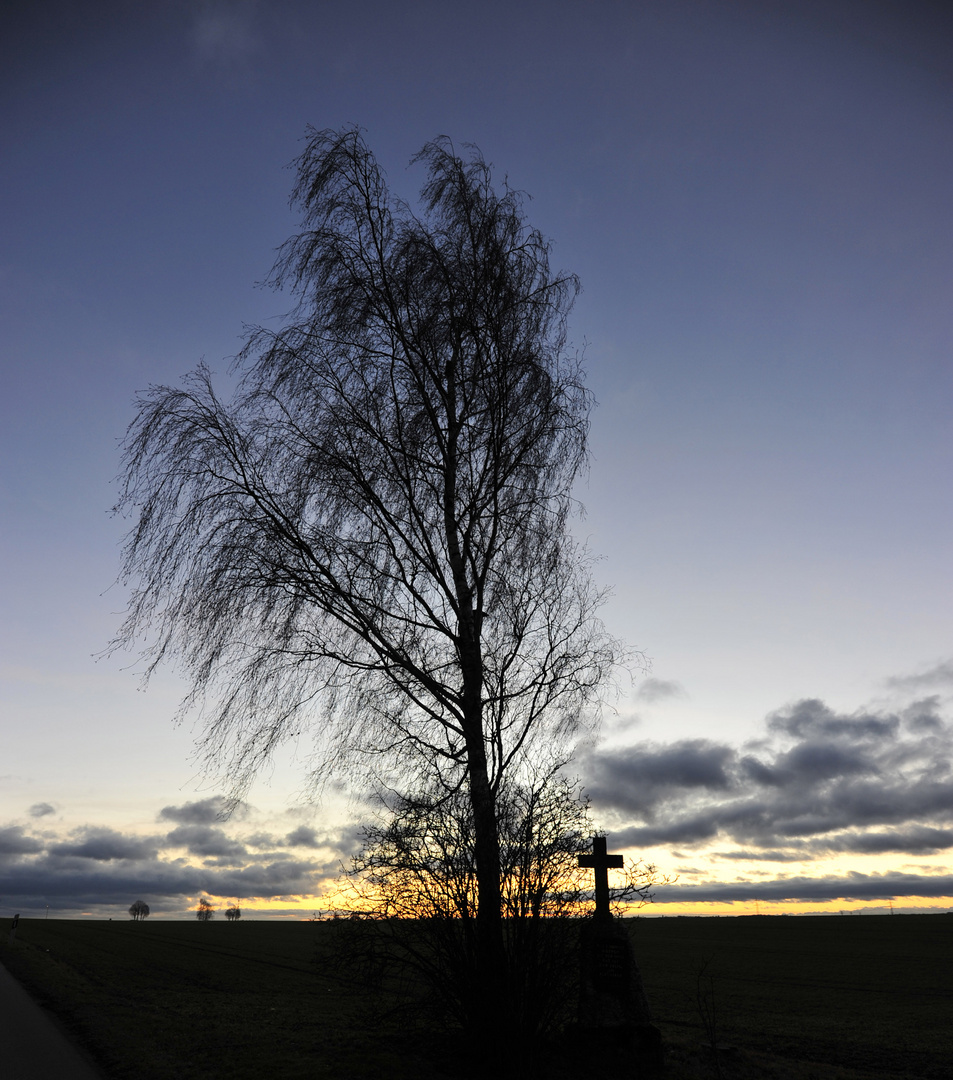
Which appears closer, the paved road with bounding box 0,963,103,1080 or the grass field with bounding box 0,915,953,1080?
the paved road with bounding box 0,963,103,1080

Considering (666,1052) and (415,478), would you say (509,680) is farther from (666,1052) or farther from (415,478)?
(666,1052)

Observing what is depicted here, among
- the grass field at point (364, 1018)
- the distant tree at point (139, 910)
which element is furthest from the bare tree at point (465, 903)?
the distant tree at point (139, 910)

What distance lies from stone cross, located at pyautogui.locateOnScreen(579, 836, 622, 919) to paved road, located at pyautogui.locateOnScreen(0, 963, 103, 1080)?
6.18 meters

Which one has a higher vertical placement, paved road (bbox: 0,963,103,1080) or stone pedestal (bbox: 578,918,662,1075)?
stone pedestal (bbox: 578,918,662,1075)

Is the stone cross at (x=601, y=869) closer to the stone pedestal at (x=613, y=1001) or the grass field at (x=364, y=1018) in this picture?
the stone pedestal at (x=613, y=1001)

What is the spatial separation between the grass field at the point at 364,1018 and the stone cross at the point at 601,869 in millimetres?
401

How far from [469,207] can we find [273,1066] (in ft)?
40.2

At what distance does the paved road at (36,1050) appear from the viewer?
27.9 ft

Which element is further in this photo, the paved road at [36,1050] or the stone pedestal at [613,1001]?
the stone pedestal at [613,1001]

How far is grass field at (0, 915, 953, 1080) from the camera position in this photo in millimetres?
9062

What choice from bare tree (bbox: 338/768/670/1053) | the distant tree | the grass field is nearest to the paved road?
the grass field

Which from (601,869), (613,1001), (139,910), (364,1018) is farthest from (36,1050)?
(139,910)

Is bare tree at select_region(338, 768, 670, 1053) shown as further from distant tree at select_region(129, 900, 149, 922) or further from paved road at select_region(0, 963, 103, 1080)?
distant tree at select_region(129, 900, 149, 922)

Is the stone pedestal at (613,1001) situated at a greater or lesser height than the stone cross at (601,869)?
lesser
